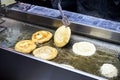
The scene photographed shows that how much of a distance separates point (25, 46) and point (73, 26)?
0.55m

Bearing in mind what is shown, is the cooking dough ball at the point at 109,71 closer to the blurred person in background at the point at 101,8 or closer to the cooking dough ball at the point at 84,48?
the cooking dough ball at the point at 84,48

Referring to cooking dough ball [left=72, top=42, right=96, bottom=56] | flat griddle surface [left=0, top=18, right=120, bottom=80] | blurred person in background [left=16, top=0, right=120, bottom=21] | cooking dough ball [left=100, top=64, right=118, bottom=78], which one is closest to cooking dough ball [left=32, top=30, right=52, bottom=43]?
flat griddle surface [left=0, top=18, right=120, bottom=80]

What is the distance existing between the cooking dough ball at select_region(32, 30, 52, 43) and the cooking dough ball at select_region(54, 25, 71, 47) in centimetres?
10

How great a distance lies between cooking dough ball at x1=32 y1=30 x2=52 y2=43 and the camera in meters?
2.04

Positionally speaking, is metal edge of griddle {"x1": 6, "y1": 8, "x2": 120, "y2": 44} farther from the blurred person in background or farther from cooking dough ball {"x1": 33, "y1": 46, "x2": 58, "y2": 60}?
the blurred person in background

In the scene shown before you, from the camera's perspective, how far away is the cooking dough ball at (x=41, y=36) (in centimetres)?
204

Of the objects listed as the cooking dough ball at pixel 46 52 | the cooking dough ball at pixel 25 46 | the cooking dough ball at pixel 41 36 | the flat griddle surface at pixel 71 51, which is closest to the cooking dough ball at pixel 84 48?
the flat griddle surface at pixel 71 51

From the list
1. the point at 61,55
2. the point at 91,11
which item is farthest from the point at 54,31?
the point at 91,11

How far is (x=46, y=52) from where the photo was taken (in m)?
1.88

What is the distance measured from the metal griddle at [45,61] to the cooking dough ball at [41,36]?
57mm

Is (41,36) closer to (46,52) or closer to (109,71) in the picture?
(46,52)

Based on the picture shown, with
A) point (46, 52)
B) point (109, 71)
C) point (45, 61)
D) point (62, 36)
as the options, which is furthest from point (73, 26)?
point (45, 61)

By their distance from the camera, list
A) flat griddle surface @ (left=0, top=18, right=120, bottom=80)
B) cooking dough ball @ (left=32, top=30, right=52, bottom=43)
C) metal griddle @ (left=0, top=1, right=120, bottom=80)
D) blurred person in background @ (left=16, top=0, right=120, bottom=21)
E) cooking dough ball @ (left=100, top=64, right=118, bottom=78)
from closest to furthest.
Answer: metal griddle @ (left=0, top=1, right=120, bottom=80) → cooking dough ball @ (left=100, top=64, right=118, bottom=78) → flat griddle surface @ (left=0, top=18, right=120, bottom=80) → cooking dough ball @ (left=32, top=30, right=52, bottom=43) → blurred person in background @ (left=16, top=0, right=120, bottom=21)

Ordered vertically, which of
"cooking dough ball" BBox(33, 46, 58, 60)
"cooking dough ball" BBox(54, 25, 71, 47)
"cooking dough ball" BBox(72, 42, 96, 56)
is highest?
"cooking dough ball" BBox(54, 25, 71, 47)
